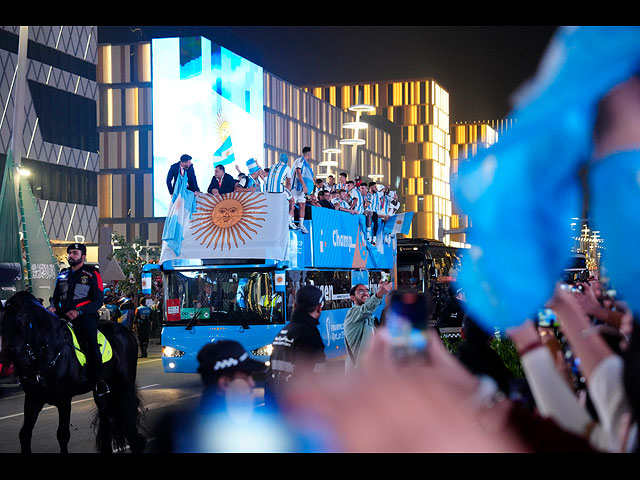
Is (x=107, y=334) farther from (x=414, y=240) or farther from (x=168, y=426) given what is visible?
(x=414, y=240)

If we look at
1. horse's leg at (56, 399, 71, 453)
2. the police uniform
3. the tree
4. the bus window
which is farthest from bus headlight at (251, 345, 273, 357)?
the tree

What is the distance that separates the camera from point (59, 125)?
54.6 meters

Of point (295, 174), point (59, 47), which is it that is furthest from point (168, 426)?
point (59, 47)

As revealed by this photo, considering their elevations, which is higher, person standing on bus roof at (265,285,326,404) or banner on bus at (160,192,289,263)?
banner on bus at (160,192,289,263)

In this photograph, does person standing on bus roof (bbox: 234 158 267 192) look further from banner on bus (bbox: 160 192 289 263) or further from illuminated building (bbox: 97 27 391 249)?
illuminated building (bbox: 97 27 391 249)

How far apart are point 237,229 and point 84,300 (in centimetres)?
524

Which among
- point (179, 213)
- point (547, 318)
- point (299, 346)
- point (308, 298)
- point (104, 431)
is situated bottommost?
point (104, 431)

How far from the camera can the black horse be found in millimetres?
8969

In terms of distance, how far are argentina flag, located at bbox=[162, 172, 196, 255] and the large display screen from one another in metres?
40.3

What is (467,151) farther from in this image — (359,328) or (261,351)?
(261,351)

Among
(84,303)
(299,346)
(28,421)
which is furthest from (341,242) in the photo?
(299,346)

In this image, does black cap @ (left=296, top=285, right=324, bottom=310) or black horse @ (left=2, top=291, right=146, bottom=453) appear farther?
black horse @ (left=2, top=291, right=146, bottom=453)

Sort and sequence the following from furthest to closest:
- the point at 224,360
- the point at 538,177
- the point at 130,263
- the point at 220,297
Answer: the point at 130,263
the point at 220,297
the point at 224,360
the point at 538,177

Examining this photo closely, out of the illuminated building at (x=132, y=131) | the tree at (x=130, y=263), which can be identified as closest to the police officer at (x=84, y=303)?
the tree at (x=130, y=263)
